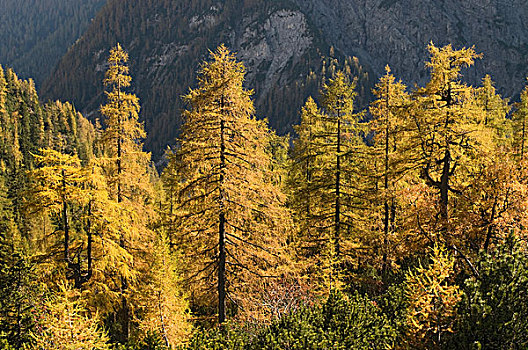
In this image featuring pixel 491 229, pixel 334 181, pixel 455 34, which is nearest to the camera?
pixel 491 229

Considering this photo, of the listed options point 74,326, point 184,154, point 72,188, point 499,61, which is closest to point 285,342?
point 74,326

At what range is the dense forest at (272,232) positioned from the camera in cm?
856

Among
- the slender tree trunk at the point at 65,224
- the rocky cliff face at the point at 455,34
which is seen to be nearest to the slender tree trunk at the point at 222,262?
the slender tree trunk at the point at 65,224

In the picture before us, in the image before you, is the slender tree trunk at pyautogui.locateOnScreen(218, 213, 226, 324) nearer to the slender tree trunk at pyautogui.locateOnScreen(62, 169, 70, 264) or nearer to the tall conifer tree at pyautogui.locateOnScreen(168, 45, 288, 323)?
the tall conifer tree at pyautogui.locateOnScreen(168, 45, 288, 323)

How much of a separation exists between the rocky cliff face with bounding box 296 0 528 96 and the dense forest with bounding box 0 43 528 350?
169142 millimetres

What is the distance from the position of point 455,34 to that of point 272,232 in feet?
649

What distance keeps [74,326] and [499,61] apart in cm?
19382

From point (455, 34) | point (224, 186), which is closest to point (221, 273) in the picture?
point (224, 186)

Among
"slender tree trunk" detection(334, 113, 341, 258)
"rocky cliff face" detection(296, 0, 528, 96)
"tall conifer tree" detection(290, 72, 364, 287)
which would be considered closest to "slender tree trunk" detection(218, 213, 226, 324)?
"tall conifer tree" detection(290, 72, 364, 287)

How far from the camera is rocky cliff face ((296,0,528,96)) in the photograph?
523ft

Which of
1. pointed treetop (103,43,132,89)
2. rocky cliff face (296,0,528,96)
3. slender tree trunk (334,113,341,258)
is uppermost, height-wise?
rocky cliff face (296,0,528,96)

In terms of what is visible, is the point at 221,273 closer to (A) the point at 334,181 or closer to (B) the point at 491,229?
(A) the point at 334,181

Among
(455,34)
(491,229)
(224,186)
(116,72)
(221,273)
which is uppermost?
(455,34)

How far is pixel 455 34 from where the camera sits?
6924 inches
